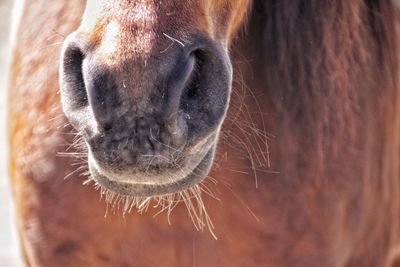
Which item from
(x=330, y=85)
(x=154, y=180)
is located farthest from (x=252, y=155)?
(x=154, y=180)

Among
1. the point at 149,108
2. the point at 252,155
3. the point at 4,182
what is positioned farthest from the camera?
the point at 4,182

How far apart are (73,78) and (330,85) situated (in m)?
0.79

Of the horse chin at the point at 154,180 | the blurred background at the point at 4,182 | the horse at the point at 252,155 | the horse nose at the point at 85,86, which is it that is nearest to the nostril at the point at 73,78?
the horse nose at the point at 85,86

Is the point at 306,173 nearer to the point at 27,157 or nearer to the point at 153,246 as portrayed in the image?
the point at 153,246

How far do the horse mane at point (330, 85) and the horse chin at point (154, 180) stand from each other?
1.71 ft

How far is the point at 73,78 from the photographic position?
1.39 meters

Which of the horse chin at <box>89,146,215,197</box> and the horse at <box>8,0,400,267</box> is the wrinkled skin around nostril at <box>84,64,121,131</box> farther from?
the horse at <box>8,0,400,267</box>

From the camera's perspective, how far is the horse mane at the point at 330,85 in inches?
76.0

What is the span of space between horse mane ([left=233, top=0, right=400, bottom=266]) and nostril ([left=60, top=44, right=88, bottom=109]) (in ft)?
2.05

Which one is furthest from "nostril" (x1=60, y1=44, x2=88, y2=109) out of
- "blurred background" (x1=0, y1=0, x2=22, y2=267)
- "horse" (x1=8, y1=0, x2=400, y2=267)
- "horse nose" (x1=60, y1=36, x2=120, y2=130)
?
"blurred background" (x1=0, y1=0, x2=22, y2=267)

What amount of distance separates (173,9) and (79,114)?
23 centimetres

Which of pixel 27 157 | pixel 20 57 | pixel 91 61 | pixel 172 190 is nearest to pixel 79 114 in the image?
pixel 91 61

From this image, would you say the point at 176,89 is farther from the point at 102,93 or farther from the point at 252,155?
the point at 252,155

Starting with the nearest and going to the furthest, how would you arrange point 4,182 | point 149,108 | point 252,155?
point 149,108
point 252,155
point 4,182
